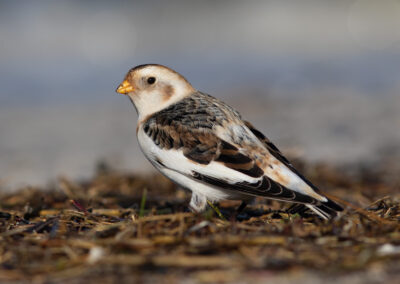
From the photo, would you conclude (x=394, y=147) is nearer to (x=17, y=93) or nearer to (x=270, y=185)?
(x=270, y=185)

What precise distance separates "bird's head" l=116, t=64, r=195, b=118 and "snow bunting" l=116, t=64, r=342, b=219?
147 millimetres

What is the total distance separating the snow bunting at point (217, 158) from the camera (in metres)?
3.10

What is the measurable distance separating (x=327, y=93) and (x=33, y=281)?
876 centimetres

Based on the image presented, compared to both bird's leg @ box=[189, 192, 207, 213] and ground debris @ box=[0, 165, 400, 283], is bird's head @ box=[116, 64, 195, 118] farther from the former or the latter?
ground debris @ box=[0, 165, 400, 283]

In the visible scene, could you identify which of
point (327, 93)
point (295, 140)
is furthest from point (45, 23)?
point (295, 140)

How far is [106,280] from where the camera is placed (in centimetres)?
203

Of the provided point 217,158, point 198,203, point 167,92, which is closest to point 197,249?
point 217,158

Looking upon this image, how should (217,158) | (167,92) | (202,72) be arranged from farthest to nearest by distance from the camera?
(202,72), (167,92), (217,158)

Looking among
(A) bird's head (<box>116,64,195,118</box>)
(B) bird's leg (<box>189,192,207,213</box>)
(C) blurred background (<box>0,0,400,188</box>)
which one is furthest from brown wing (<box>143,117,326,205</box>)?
(C) blurred background (<box>0,0,400,188</box>)

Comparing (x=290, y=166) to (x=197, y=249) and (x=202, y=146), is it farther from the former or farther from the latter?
(x=197, y=249)

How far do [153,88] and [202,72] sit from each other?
1072cm

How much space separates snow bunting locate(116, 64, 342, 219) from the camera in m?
3.10

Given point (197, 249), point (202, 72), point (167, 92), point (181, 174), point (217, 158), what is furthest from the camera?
point (202, 72)

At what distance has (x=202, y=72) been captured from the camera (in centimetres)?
1463
